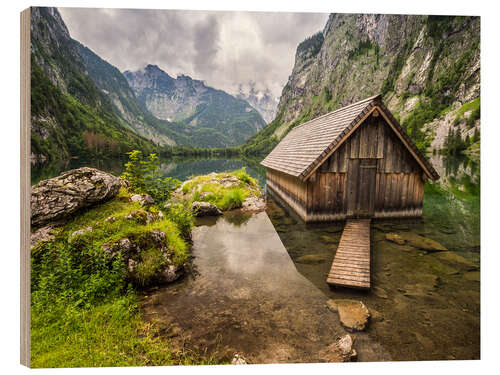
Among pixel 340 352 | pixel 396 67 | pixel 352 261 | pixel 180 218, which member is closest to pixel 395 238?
pixel 352 261

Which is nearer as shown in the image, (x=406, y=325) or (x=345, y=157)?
(x=406, y=325)

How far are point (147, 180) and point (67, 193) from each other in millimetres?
3190

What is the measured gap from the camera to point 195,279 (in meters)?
6.18

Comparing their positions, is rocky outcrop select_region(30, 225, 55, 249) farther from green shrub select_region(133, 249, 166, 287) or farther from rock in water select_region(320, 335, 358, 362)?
rock in water select_region(320, 335, 358, 362)

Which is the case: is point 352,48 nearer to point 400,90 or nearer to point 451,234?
point 400,90

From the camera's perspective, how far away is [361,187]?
34.2 ft

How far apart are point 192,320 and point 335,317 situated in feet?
9.60

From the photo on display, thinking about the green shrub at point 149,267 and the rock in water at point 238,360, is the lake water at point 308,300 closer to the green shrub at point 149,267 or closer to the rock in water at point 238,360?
the rock in water at point 238,360

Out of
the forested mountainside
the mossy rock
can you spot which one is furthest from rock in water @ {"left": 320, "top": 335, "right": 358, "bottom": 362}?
the forested mountainside

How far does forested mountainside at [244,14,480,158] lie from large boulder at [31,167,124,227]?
34.3 meters

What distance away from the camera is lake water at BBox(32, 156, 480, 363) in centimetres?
380

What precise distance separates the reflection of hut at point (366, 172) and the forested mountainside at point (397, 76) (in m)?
26.3

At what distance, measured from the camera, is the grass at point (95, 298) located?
3.33 m
